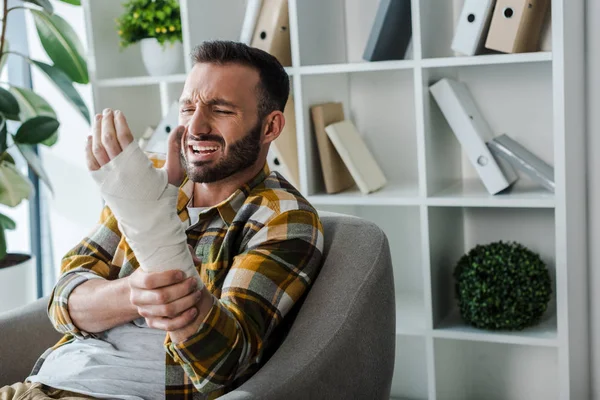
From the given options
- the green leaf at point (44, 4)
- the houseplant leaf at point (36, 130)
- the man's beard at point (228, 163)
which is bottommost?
the man's beard at point (228, 163)

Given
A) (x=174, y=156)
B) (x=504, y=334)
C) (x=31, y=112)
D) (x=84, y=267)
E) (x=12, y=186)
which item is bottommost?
(x=504, y=334)

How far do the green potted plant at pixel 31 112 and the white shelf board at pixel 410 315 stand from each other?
1150 millimetres

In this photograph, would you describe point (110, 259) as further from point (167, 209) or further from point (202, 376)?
point (167, 209)

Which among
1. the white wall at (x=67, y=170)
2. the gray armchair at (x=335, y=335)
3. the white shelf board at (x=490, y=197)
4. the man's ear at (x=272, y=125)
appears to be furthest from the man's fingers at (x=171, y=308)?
the white wall at (x=67, y=170)

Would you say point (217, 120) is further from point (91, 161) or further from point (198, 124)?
point (91, 161)

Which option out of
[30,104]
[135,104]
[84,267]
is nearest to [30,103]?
[30,104]

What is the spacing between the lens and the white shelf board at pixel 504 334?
2109mm

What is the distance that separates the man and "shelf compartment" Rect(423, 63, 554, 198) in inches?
29.5

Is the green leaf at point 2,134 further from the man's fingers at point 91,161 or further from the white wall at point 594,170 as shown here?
the white wall at point 594,170

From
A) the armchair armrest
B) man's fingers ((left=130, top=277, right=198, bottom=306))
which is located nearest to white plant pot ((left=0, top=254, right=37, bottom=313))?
the armchair armrest

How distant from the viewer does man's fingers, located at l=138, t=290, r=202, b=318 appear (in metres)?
1.12

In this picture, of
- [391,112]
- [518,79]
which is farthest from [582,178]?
[391,112]

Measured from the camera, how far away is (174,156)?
1.40 m

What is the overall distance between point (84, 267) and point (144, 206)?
0.61 metres
